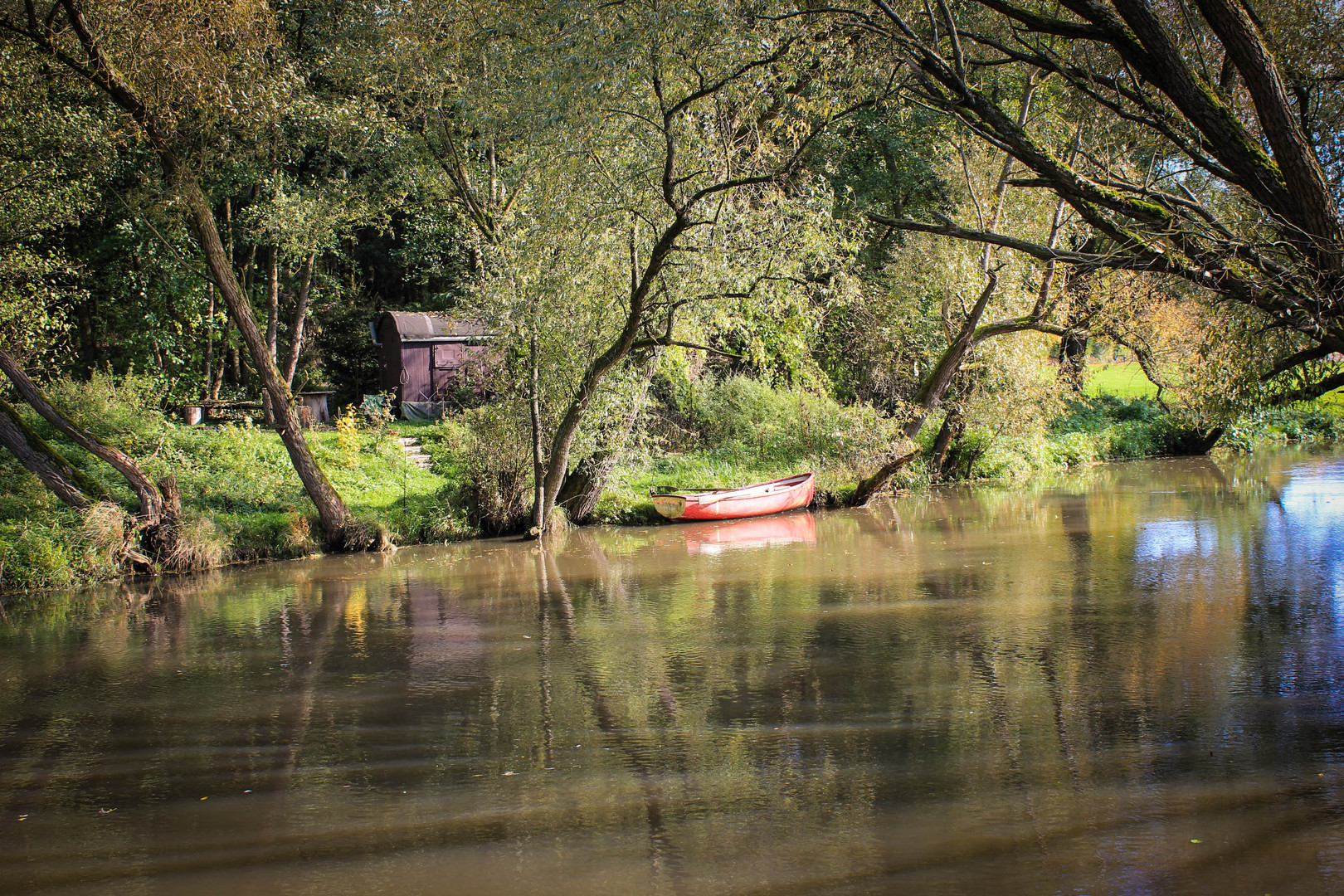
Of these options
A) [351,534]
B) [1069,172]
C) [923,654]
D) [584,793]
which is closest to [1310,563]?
[923,654]

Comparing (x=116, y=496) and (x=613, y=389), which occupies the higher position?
(x=613, y=389)

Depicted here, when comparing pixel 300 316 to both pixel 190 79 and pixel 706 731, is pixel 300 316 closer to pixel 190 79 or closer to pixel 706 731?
pixel 190 79

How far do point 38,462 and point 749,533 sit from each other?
1136 centimetres

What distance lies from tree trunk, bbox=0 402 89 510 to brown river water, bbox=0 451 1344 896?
1.87m

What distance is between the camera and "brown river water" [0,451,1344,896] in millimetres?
5277

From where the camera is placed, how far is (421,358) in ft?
87.6

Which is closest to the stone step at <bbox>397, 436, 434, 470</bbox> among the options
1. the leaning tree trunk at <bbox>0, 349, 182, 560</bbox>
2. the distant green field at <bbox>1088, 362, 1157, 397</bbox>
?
the leaning tree trunk at <bbox>0, 349, 182, 560</bbox>

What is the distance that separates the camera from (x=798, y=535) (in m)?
17.5

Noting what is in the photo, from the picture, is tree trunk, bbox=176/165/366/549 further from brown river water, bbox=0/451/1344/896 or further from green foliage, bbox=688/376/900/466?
green foliage, bbox=688/376/900/466

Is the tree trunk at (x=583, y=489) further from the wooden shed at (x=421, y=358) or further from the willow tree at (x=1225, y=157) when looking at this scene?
the willow tree at (x=1225, y=157)

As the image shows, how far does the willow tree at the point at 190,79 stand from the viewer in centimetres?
1398

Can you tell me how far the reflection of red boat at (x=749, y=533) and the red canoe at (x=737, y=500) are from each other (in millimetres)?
208

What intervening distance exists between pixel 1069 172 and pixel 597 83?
8013mm

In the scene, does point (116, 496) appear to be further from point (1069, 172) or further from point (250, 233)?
point (1069, 172)
